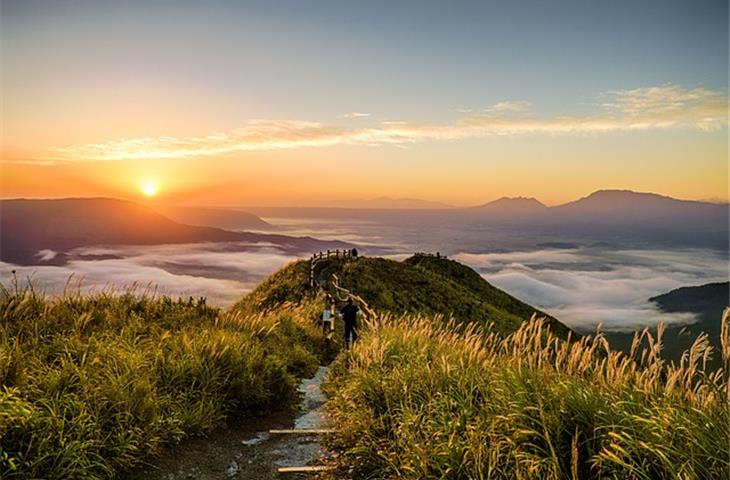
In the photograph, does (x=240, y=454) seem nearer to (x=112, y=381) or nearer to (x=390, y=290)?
(x=112, y=381)

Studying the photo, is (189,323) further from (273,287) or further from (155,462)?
(273,287)

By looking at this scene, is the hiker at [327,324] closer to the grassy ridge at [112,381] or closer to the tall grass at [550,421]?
the grassy ridge at [112,381]

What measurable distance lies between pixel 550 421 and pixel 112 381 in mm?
5132

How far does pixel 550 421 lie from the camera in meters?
5.39

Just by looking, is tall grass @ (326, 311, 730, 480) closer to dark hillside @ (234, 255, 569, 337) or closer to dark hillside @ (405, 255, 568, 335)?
dark hillside @ (234, 255, 569, 337)

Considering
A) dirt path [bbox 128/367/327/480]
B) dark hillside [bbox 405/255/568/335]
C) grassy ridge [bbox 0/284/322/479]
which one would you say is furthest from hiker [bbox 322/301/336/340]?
dark hillside [bbox 405/255/568/335]

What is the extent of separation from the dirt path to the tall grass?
647 mm

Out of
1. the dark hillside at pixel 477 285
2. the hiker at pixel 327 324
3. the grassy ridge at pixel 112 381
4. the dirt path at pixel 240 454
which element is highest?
the grassy ridge at pixel 112 381

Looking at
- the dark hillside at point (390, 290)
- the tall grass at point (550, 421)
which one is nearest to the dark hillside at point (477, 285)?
the dark hillside at point (390, 290)

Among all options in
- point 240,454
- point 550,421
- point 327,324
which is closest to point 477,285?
point 327,324

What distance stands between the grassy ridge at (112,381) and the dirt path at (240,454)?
0.21m

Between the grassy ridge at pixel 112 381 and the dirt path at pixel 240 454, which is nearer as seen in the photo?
the grassy ridge at pixel 112 381

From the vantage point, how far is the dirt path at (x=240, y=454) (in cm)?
671

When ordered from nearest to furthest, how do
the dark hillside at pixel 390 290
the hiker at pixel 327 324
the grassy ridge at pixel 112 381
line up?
the grassy ridge at pixel 112 381, the hiker at pixel 327 324, the dark hillside at pixel 390 290
